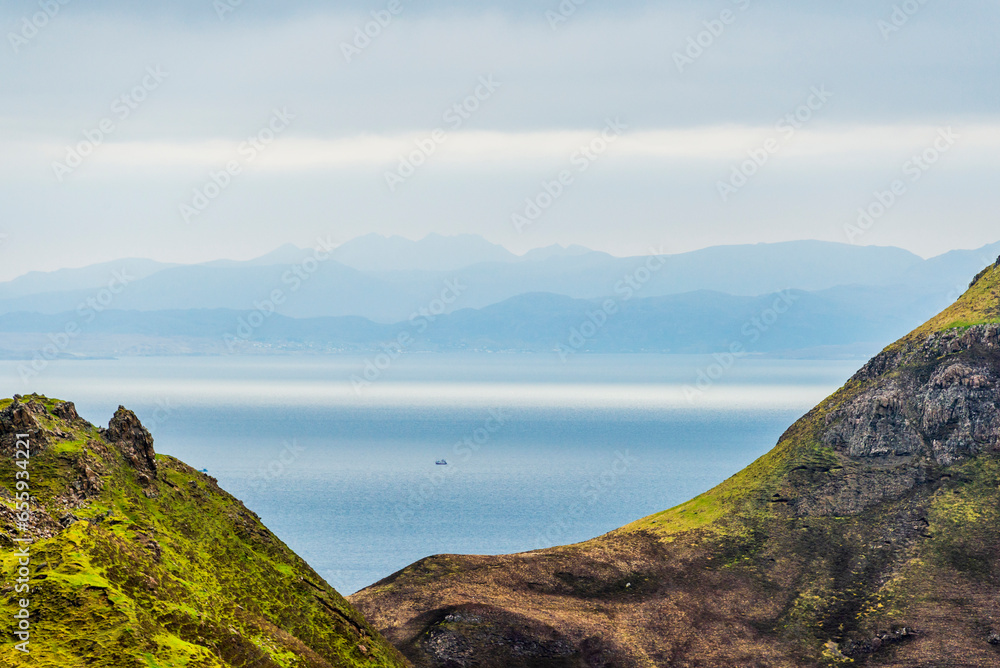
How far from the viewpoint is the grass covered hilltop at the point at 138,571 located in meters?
37.6

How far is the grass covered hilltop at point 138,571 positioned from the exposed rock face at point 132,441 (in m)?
0.09

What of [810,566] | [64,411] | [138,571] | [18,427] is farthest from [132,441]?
[810,566]

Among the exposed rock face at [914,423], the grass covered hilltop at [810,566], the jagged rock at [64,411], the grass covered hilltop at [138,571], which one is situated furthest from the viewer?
the exposed rock face at [914,423]

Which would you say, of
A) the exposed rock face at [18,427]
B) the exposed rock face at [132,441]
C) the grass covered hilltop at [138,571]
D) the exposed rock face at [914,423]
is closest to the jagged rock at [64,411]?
the grass covered hilltop at [138,571]

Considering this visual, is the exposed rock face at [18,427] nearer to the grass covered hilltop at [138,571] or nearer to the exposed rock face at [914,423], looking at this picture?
the grass covered hilltop at [138,571]

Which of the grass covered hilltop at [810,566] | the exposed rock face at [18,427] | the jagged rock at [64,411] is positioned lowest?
the grass covered hilltop at [810,566]

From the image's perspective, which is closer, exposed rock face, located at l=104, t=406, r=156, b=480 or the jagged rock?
the jagged rock

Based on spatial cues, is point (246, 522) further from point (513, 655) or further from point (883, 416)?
point (883, 416)

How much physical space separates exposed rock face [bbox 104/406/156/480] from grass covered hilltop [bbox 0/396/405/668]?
0.29 feet

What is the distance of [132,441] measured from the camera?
62.0 meters

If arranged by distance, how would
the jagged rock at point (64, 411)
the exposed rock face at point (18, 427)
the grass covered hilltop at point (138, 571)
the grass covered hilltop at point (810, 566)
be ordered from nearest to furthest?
the grass covered hilltop at point (138, 571) < the exposed rock face at point (18, 427) < the jagged rock at point (64, 411) < the grass covered hilltop at point (810, 566)

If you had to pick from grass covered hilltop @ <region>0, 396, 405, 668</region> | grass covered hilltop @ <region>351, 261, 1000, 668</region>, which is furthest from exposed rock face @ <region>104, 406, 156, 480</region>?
grass covered hilltop @ <region>351, 261, 1000, 668</region>

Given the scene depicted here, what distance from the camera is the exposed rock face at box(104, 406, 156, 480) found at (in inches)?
2395

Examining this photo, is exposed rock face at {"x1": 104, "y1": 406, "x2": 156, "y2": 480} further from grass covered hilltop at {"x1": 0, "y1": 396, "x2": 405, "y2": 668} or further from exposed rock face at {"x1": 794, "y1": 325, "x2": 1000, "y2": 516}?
exposed rock face at {"x1": 794, "y1": 325, "x2": 1000, "y2": 516}
